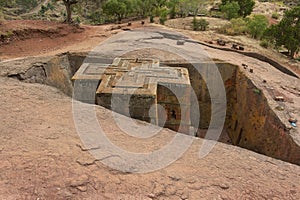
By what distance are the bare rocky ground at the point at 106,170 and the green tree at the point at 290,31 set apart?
1056 cm

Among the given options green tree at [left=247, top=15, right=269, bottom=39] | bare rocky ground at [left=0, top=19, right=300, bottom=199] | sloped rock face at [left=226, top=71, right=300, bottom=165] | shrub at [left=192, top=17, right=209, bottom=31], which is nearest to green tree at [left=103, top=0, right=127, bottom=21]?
shrub at [left=192, top=17, right=209, bottom=31]

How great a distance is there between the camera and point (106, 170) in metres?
2.76

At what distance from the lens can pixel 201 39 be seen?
12.1m

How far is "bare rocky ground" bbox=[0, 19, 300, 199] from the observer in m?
2.44

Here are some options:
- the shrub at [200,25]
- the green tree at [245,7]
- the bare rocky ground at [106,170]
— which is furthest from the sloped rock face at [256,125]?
the green tree at [245,7]

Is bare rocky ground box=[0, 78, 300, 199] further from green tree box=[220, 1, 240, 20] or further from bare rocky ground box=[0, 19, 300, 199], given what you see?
green tree box=[220, 1, 240, 20]

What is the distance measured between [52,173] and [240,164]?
2352mm

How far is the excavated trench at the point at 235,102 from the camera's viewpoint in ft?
16.5

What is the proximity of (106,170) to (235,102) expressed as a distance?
636 cm

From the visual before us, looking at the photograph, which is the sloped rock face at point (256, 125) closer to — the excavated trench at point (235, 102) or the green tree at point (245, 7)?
the excavated trench at point (235, 102)

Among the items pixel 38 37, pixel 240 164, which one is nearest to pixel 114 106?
pixel 240 164

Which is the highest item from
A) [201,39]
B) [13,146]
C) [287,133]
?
[201,39]

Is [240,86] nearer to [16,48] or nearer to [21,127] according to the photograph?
[21,127]

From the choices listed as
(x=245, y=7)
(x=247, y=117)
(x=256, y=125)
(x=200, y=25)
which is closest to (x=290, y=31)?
(x=200, y=25)
